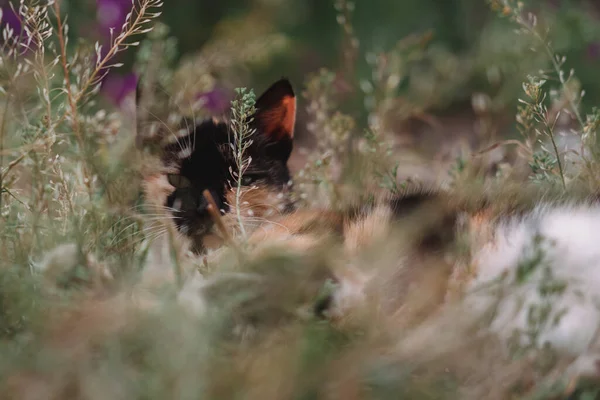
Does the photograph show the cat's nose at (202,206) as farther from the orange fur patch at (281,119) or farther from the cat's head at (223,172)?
the orange fur patch at (281,119)

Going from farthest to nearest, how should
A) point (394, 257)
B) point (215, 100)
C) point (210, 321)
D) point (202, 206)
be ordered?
point (215, 100), point (202, 206), point (394, 257), point (210, 321)

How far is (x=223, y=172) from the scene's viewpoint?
125cm

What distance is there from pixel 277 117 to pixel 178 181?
24 cm

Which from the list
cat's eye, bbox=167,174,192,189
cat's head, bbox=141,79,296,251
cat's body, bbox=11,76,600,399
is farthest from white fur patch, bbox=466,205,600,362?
cat's eye, bbox=167,174,192,189

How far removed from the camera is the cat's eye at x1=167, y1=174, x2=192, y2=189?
1.29m

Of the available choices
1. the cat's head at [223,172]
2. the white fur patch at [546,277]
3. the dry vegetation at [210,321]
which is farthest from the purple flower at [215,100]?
the white fur patch at [546,277]

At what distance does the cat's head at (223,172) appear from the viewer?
1.23 metres

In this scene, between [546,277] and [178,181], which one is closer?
[546,277]

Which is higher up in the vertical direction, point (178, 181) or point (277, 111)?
point (277, 111)

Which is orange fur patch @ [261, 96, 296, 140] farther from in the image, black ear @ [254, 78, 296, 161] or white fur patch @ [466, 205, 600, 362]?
white fur patch @ [466, 205, 600, 362]

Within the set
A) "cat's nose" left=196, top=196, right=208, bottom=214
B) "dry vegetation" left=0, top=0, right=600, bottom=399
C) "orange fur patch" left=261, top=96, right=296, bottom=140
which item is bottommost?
"cat's nose" left=196, top=196, right=208, bottom=214

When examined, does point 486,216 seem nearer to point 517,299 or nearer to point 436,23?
Result: point 517,299

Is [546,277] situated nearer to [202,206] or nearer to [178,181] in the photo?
[202,206]

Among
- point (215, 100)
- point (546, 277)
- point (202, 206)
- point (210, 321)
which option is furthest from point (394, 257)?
point (215, 100)
